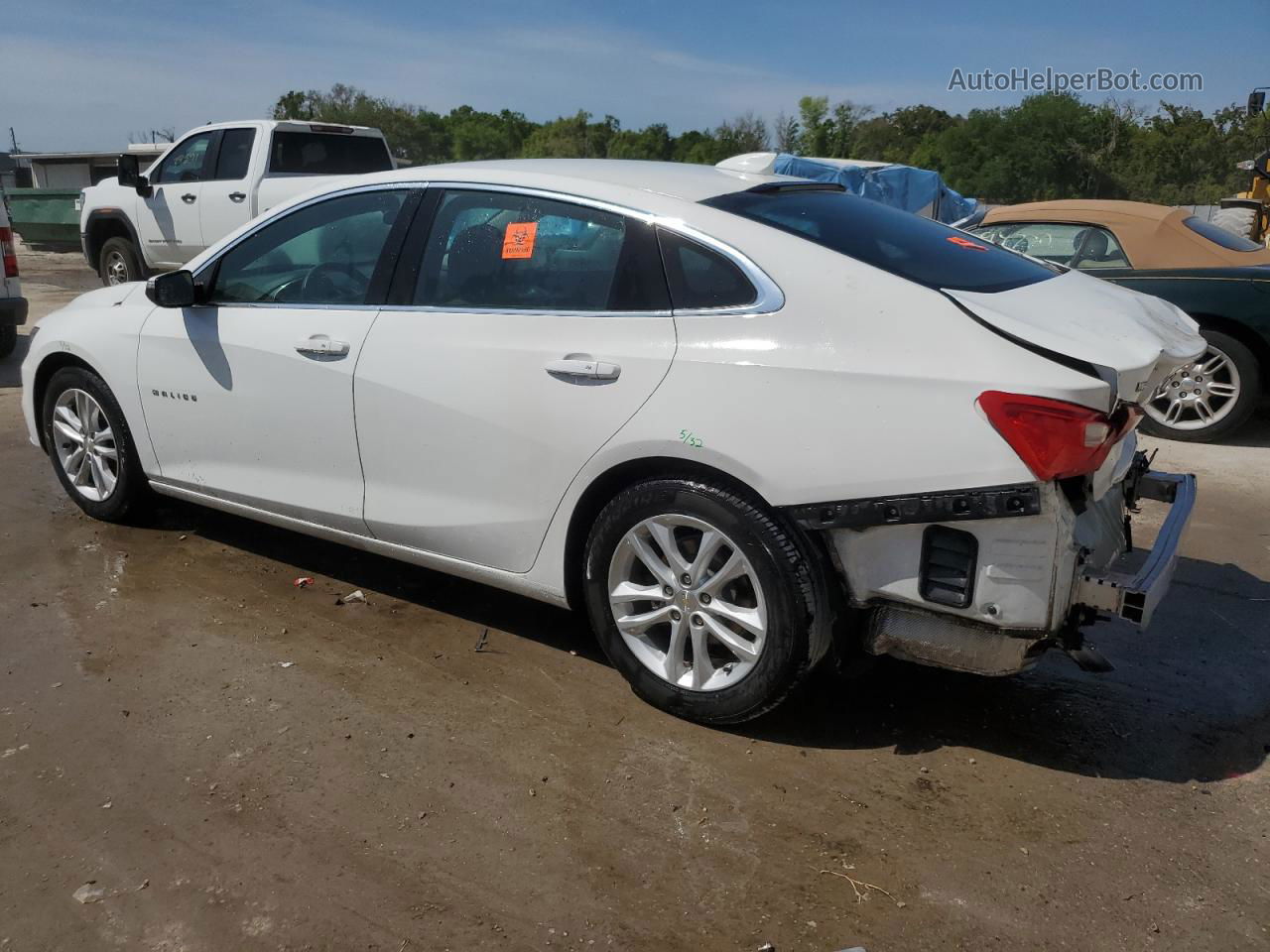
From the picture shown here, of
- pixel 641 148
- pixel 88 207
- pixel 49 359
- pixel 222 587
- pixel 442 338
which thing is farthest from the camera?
pixel 641 148

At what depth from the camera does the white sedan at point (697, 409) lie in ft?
9.12

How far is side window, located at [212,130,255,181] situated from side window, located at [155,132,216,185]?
23 cm

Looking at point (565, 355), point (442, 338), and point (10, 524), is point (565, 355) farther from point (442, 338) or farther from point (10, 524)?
point (10, 524)

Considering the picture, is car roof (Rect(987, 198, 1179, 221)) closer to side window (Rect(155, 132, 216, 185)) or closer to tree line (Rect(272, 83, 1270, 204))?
side window (Rect(155, 132, 216, 185))

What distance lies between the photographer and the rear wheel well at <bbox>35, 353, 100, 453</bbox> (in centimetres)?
493

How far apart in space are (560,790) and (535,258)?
1731 millimetres

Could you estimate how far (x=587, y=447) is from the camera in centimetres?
329

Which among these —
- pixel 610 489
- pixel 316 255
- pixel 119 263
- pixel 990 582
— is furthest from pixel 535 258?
pixel 119 263

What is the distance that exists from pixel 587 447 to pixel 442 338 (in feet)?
2.32

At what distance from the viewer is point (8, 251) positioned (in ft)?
30.3

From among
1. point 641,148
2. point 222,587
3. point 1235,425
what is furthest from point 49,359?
point 641,148

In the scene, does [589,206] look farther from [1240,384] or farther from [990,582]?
[1240,384]

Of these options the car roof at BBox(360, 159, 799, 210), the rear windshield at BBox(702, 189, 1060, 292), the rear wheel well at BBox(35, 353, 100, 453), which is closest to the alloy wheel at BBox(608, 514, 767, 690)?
the rear windshield at BBox(702, 189, 1060, 292)

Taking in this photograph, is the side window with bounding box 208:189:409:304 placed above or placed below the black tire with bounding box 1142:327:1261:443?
above
